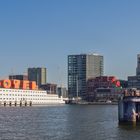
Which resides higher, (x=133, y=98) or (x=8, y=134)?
(x=133, y=98)

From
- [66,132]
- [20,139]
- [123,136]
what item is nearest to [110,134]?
[123,136]

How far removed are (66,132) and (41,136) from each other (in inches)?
309

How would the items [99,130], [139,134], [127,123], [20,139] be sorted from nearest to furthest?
[20,139], [139,134], [99,130], [127,123]

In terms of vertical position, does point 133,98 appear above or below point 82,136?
above

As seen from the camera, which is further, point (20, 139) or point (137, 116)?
point (137, 116)

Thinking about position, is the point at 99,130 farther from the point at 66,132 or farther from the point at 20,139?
the point at 20,139

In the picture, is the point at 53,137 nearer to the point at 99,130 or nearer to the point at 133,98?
the point at 99,130

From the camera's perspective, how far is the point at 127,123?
9262cm

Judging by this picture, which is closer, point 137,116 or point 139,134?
point 139,134

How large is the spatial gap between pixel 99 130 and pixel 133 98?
1280 centimetres

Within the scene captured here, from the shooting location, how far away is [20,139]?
70.4 meters

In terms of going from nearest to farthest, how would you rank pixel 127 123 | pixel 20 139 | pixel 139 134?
pixel 20 139 → pixel 139 134 → pixel 127 123

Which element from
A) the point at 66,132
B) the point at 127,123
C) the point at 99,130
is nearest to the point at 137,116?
the point at 127,123

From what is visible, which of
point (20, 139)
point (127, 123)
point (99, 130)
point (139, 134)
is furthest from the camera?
point (127, 123)
